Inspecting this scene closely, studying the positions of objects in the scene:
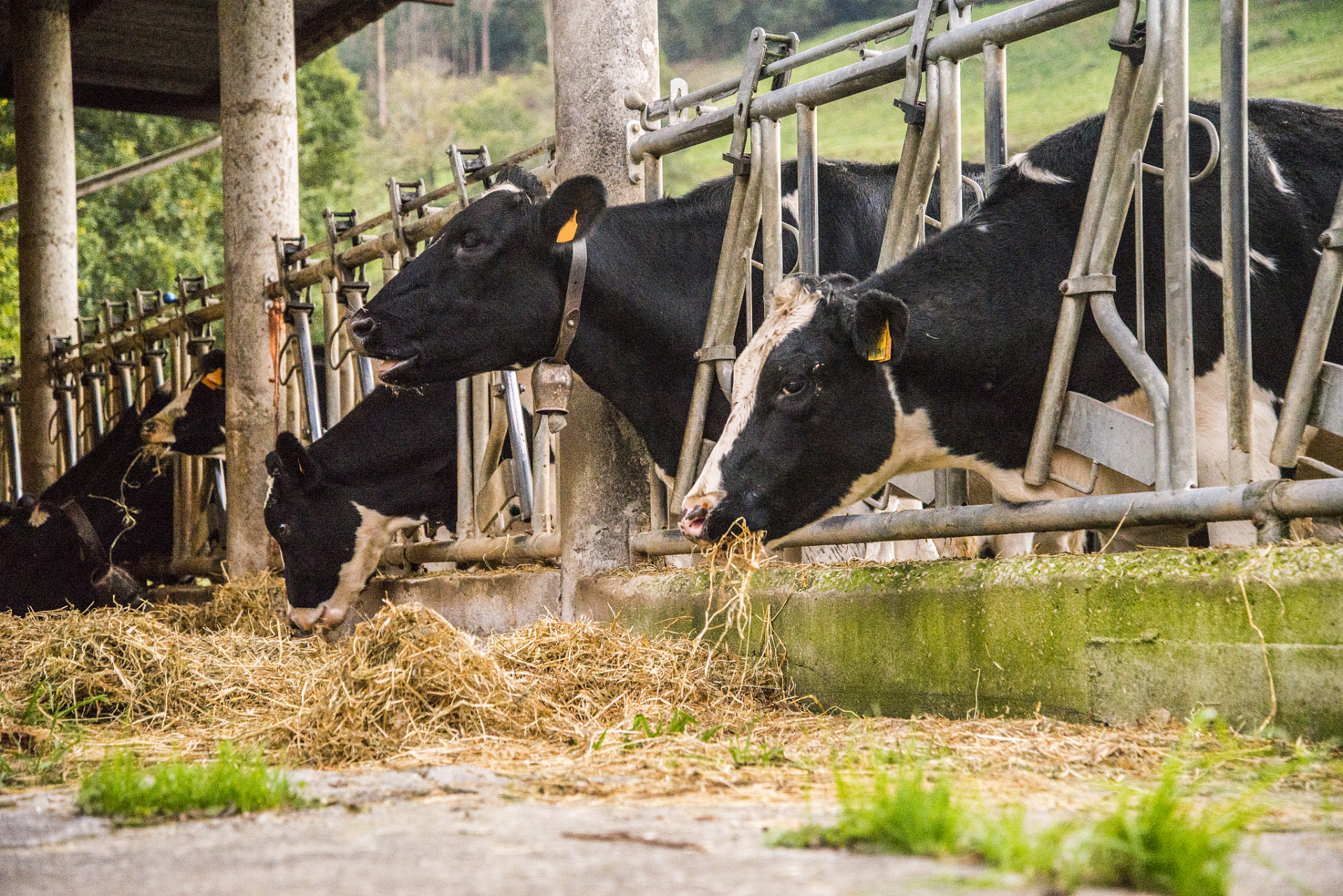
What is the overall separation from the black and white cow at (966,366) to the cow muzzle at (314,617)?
3.75m

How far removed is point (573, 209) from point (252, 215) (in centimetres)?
373

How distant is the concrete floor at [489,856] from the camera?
152 cm

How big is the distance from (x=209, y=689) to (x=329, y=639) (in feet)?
8.97

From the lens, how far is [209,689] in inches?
175

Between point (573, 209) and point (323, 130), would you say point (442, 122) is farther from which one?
point (573, 209)

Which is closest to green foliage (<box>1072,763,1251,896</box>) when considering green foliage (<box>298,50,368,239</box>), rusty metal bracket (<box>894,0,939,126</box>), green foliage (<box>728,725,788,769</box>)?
green foliage (<box>728,725,788,769</box>)

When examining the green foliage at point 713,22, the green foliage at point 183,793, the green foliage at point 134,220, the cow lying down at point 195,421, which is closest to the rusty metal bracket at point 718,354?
the green foliage at point 183,793

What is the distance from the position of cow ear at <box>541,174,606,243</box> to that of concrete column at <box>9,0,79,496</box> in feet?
28.1

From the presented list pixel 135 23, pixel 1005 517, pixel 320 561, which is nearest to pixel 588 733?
pixel 1005 517

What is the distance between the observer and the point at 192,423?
8859mm

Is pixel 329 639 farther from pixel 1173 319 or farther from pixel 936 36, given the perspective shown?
pixel 1173 319

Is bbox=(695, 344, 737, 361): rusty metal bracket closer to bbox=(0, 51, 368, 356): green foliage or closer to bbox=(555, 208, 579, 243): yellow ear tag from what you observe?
bbox=(555, 208, 579, 243): yellow ear tag

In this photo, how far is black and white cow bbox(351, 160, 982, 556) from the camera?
511cm

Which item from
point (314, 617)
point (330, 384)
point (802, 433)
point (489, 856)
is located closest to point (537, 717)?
point (802, 433)
